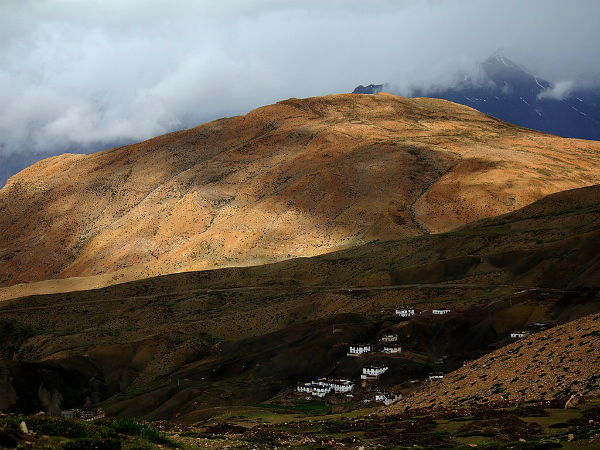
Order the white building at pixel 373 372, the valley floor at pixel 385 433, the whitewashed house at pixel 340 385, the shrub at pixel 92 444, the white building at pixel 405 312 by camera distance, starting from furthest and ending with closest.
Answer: the white building at pixel 405 312
the white building at pixel 373 372
the whitewashed house at pixel 340 385
the valley floor at pixel 385 433
the shrub at pixel 92 444

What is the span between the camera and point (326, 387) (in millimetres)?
59469

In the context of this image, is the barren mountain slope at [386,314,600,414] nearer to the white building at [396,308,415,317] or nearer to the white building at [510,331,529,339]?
the white building at [510,331,529,339]

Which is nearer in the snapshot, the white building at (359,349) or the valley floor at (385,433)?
the valley floor at (385,433)

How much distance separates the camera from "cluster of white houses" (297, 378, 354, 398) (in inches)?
2311

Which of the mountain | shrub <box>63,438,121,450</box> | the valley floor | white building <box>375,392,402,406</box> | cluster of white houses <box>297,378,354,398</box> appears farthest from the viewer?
the mountain

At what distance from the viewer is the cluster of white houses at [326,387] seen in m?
58.7

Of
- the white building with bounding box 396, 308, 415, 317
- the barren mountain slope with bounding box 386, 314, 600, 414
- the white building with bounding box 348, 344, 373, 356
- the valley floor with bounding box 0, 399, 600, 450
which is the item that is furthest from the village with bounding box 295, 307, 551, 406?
the valley floor with bounding box 0, 399, 600, 450

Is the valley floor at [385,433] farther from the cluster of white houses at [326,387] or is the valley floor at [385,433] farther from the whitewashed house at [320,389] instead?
the cluster of white houses at [326,387]

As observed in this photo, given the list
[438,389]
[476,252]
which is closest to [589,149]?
[476,252]

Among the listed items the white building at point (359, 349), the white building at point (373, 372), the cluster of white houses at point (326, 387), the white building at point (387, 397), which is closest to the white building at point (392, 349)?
the white building at point (359, 349)

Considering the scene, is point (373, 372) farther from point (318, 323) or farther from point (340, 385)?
point (318, 323)

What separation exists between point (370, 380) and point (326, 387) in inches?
170

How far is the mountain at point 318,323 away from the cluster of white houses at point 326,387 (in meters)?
1.55

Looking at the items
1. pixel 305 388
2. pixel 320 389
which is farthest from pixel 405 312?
pixel 320 389
